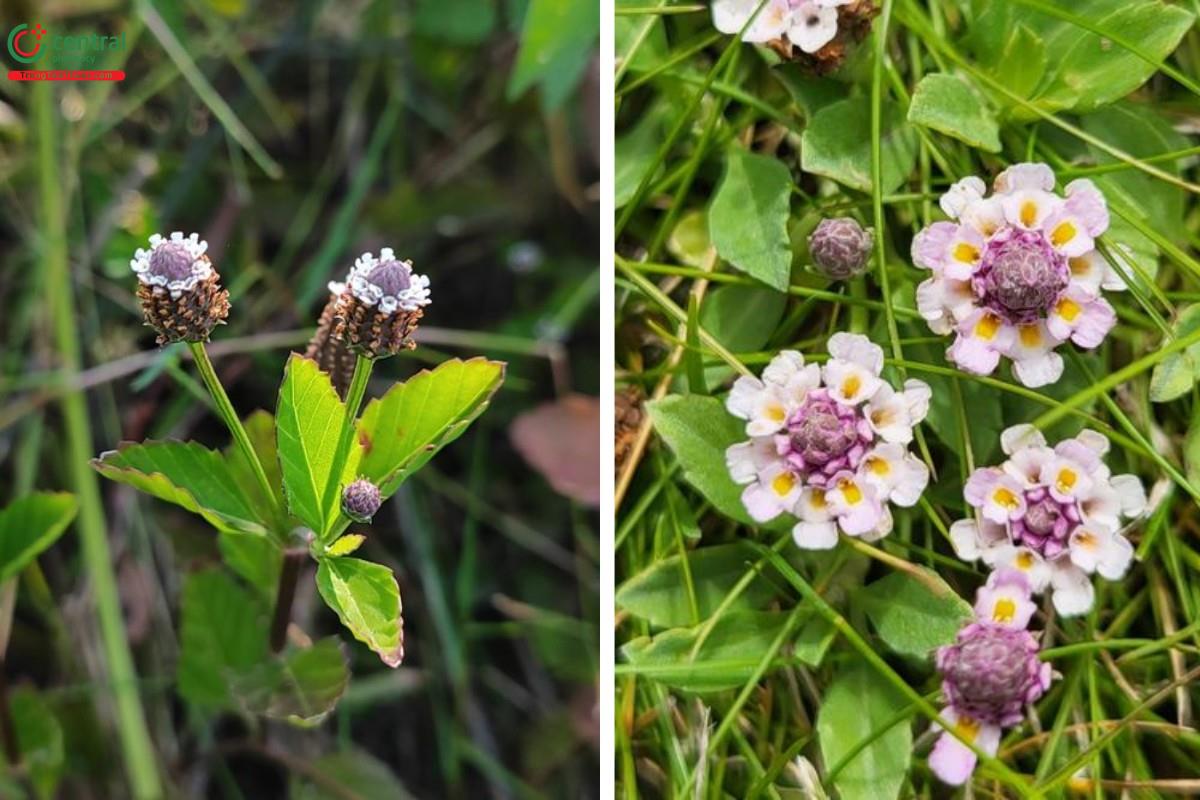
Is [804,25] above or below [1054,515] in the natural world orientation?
above

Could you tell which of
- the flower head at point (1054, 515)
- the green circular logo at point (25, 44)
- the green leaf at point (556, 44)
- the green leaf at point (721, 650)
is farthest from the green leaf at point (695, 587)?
the green circular logo at point (25, 44)

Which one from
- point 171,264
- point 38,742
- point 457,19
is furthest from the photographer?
point 457,19

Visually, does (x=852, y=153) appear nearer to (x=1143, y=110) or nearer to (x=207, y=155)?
(x=1143, y=110)

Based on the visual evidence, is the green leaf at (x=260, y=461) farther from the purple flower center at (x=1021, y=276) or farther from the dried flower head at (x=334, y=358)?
the purple flower center at (x=1021, y=276)

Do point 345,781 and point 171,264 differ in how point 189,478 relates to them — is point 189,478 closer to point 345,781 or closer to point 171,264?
point 171,264

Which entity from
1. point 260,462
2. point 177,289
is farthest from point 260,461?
point 177,289

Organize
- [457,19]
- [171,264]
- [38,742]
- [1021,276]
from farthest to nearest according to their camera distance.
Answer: [457,19], [38,742], [1021,276], [171,264]

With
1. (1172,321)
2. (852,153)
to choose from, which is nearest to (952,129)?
(852,153)
